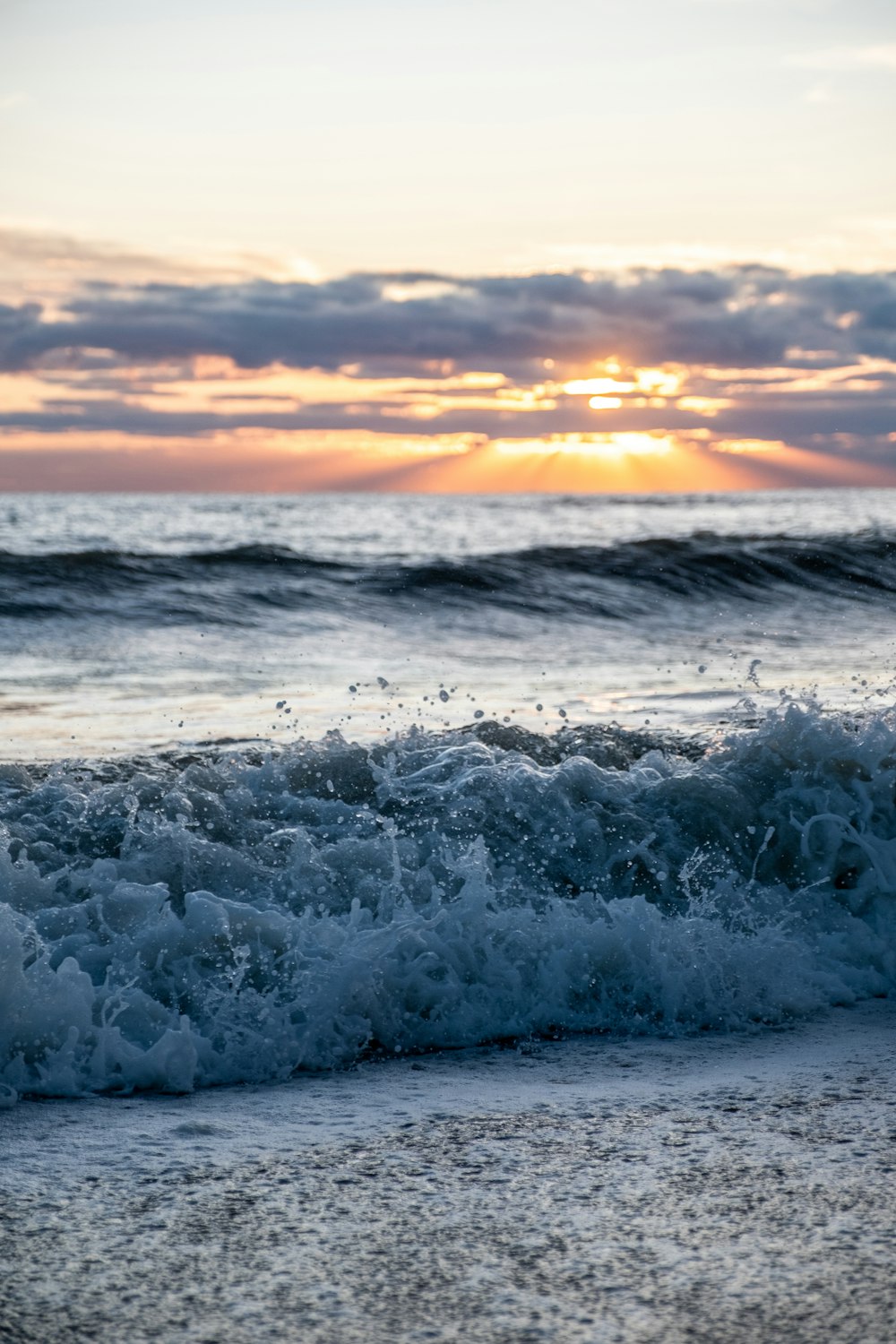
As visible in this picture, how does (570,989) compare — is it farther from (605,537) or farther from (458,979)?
(605,537)

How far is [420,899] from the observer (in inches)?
→ 170

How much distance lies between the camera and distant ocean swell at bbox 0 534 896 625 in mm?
13711

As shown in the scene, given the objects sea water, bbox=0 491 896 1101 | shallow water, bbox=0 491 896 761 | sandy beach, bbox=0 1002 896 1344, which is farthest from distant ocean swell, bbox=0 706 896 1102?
shallow water, bbox=0 491 896 761

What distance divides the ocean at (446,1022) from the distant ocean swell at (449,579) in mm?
5728

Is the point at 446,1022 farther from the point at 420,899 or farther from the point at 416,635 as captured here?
the point at 416,635

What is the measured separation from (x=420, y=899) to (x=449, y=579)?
11561mm

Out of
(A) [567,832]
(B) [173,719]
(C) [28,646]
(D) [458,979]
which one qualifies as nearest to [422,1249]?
(D) [458,979]

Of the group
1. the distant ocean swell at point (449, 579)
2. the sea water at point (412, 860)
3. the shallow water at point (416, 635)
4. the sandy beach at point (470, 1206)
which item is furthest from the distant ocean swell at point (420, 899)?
the distant ocean swell at point (449, 579)

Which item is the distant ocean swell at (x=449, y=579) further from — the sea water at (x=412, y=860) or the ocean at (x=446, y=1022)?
the ocean at (x=446, y=1022)

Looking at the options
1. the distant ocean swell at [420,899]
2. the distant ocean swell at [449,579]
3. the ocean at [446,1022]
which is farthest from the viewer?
the distant ocean swell at [449,579]

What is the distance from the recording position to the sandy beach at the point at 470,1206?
2115 mm

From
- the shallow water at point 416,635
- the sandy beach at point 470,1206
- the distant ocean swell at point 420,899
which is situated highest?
the shallow water at point 416,635

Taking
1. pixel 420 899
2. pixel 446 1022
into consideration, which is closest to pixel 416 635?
pixel 420 899

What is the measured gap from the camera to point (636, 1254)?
230 centimetres
